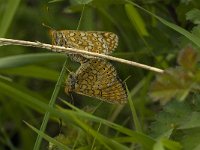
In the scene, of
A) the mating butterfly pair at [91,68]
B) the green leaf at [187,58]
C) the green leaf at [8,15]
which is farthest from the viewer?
the green leaf at [8,15]

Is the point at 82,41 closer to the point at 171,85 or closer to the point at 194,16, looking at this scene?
the point at 194,16

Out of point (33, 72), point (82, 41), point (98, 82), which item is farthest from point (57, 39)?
point (33, 72)

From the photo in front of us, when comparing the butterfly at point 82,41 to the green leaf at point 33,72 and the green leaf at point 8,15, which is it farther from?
the green leaf at point 33,72

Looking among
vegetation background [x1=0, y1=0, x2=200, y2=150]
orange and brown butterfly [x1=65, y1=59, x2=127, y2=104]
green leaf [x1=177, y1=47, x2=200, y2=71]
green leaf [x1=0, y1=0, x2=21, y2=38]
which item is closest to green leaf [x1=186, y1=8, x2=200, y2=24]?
vegetation background [x1=0, y1=0, x2=200, y2=150]

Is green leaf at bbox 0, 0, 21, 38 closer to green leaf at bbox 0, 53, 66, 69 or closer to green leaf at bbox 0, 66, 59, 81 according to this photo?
green leaf at bbox 0, 66, 59, 81

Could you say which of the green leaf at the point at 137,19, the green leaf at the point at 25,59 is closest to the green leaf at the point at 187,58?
the green leaf at the point at 25,59

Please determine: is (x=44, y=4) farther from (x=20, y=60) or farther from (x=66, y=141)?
(x=66, y=141)

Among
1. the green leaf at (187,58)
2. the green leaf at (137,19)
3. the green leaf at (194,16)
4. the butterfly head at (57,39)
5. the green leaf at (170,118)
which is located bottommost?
the green leaf at (170,118)

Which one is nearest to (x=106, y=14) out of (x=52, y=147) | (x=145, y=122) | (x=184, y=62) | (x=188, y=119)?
(x=145, y=122)
